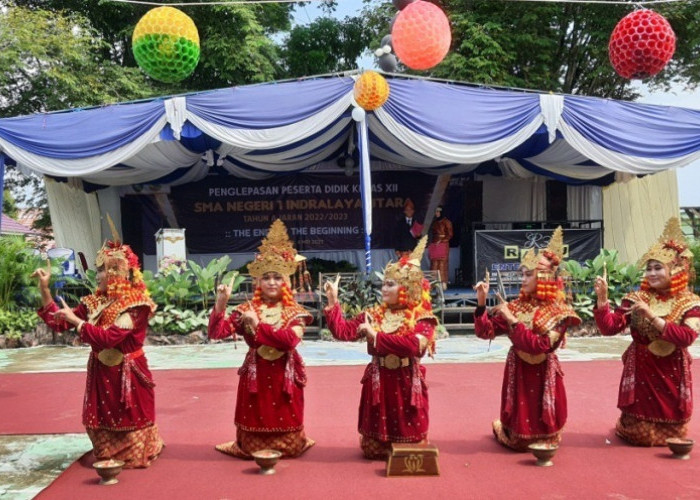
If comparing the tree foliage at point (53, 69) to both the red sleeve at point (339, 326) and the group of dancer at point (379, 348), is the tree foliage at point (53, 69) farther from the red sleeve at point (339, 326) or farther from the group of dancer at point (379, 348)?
the red sleeve at point (339, 326)

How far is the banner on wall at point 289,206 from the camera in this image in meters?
12.9

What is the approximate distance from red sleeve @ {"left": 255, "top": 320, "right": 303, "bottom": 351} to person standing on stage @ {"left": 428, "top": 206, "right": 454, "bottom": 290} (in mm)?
8182

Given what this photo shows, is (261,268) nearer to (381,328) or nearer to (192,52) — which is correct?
(381,328)

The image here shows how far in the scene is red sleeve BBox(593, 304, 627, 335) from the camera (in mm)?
4309

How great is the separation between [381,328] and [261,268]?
2.60ft

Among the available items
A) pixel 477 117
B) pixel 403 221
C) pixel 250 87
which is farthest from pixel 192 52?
pixel 403 221

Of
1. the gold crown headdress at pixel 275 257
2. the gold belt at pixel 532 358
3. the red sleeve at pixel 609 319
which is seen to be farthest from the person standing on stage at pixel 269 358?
the red sleeve at pixel 609 319

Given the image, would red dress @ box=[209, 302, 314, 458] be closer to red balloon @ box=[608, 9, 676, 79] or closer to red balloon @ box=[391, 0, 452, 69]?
red balloon @ box=[391, 0, 452, 69]

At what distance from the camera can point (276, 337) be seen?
396cm

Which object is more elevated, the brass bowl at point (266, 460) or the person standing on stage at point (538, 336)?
the person standing on stage at point (538, 336)

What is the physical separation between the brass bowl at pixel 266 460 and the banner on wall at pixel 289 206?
29.8ft

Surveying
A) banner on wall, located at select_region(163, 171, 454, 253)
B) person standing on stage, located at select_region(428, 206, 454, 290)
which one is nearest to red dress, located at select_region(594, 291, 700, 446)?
person standing on stage, located at select_region(428, 206, 454, 290)

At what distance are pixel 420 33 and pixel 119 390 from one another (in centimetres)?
446

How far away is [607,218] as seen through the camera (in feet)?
40.6
